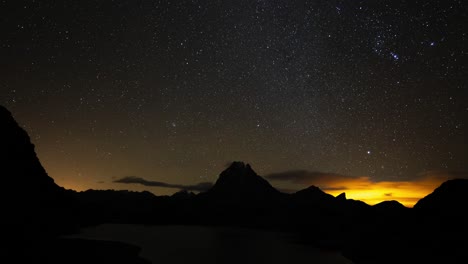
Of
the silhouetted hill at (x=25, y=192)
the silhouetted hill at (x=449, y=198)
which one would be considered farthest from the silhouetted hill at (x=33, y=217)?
the silhouetted hill at (x=449, y=198)

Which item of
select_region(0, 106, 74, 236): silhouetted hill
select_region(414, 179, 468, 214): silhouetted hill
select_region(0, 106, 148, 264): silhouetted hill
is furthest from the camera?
select_region(0, 106, 74, 236): silhouetted hill

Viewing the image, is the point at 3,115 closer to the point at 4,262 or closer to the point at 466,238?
the point at 4,262

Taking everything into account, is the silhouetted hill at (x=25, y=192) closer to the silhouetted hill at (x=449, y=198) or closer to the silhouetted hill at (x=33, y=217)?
the silhouetted hill at (x=33, y=217)

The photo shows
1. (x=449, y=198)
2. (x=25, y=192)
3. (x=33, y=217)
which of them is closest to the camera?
(x=449, y=198)

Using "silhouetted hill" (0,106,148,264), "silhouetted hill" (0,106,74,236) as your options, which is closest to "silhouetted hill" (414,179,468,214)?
"silhouetted hill" (0,106,148,264)

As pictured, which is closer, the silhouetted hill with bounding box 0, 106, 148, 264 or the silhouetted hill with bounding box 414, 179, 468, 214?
the silhouetted hill with bounding box 0, 106, 148, 264

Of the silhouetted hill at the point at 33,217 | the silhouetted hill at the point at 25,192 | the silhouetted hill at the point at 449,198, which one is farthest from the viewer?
the silhouetted hill at the point at 25,192

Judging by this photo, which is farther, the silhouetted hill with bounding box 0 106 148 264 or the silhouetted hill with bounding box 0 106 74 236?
the silhouetted hill with bounding box 0 106 74 236

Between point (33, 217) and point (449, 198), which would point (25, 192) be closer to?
point (33, 217)

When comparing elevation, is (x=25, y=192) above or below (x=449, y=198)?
below

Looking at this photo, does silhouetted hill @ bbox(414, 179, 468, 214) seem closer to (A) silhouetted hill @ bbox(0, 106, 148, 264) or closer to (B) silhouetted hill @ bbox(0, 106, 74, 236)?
(A) silhouetted hill @ bbox(0, 106, 148, 264)

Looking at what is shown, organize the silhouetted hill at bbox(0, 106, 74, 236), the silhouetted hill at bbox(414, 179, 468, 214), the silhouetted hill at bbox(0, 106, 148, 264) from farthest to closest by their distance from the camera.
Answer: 1. the silhouetted hill at bbox(0, 106, 74, 236)
2. the silhouetted hill at bbox(414, 179, 468, 214)
3. the silhouetted hill at bbox(0, 106, 148, 264)

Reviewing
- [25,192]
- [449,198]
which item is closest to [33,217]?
[25,192]

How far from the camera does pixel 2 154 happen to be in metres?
66.8
